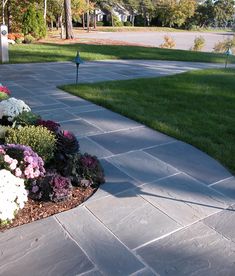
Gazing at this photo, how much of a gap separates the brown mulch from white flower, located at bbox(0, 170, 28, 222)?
9cm

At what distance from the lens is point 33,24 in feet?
50.3

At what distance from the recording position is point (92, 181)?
3.14 meters

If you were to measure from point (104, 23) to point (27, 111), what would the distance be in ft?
140

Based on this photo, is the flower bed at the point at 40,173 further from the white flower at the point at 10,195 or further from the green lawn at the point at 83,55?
the green lawn at the point at 83,55

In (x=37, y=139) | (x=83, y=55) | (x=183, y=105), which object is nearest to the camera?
(x=37, y=139)

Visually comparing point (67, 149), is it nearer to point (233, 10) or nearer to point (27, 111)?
point (27, 111)

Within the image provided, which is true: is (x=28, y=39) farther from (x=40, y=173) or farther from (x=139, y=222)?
(x=139, y=222)

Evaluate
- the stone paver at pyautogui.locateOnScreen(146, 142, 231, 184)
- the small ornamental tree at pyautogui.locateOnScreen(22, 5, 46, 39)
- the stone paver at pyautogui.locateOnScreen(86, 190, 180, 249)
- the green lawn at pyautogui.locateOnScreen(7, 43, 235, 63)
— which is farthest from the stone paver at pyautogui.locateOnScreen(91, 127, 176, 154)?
the small ornamental tree at pyautogui.locateOnScreen(22, 5, 46, 39)

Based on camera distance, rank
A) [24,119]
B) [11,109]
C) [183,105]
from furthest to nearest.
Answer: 1. [183,105]
2. [11,109]
3. [24,119]

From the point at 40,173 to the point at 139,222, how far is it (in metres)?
0.92

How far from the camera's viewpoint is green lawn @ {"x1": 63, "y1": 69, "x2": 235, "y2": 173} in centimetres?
448

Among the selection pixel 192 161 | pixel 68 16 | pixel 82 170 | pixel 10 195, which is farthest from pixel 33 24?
pixel 10 195

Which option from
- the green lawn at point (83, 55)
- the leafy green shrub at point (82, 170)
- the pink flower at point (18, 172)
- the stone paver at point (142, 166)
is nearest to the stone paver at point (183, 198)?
the stone paver at point (142, 166)

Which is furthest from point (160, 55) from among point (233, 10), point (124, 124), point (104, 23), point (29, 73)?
point (233, 10)
